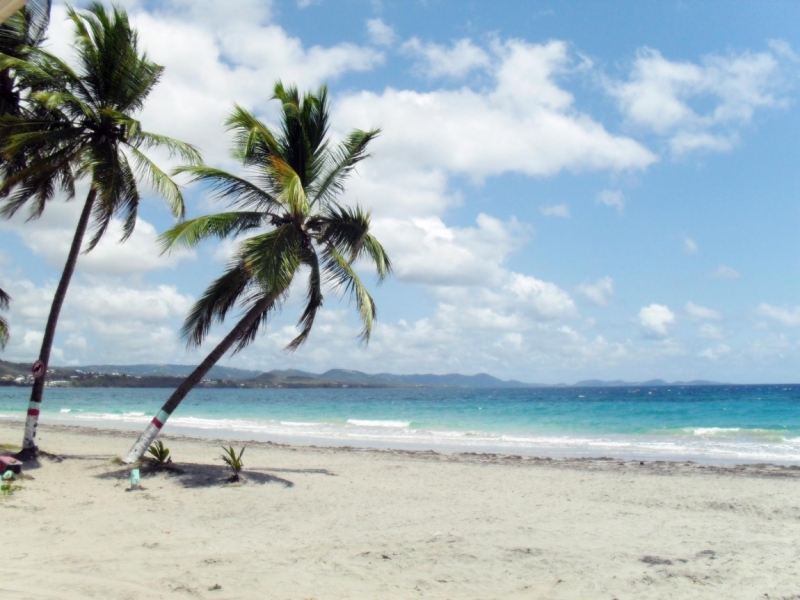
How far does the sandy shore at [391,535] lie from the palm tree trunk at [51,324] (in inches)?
19.9

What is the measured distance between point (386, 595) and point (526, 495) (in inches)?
206

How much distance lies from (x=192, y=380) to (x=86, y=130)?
170 inches

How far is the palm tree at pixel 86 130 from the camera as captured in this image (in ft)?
31.8

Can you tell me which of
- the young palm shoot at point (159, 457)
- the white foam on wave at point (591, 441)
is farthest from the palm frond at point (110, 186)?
the white foam on wave at point (591, 441)

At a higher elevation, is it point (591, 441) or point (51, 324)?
point (51, 324)

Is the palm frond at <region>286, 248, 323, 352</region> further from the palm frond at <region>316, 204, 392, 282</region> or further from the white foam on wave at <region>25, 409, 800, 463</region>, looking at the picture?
the white foam on wave at <region>25, 409, 800, 463</region>

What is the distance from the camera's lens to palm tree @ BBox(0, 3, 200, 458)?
9.69 m

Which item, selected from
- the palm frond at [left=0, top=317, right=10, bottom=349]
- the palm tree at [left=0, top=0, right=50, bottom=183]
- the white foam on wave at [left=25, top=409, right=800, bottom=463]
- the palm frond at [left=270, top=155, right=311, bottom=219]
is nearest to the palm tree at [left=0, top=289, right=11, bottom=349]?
the palm frond at [left=0, top=317, right=10, bottom=349]

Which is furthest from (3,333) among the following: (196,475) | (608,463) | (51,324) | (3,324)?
(608,463)

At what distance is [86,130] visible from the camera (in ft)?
33.6

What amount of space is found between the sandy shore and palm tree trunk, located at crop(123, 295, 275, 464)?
0.45 m

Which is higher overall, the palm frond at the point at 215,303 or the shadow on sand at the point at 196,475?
the palm frond at the point at 215,303

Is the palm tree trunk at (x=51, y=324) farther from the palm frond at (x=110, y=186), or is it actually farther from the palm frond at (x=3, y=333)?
the palm frond at (x=3, y=333)

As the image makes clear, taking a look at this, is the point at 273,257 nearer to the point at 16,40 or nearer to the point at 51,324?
the point at 51,324
